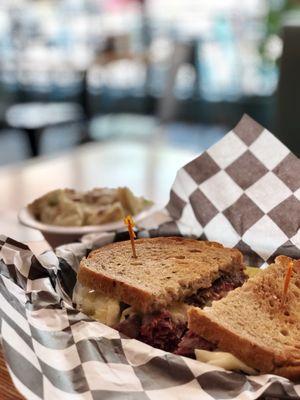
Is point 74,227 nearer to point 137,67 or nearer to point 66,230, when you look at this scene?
point 66,230

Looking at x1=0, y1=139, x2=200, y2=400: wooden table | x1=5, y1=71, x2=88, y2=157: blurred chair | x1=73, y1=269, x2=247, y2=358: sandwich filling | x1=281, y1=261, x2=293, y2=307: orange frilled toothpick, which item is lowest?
x1=5, y1=71, x2=88, y2=157: blurred chair

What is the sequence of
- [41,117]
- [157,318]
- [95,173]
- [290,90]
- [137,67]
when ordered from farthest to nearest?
[137,67] → [41,117] → [290,90] → [95,173] → [157,318]

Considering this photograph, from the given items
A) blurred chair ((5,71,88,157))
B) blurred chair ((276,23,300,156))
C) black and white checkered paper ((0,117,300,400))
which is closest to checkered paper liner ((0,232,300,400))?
black and white checkered paper ((0,117,300,400))

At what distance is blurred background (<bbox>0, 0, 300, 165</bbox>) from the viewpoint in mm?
5301

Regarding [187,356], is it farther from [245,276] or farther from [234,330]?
[245,276]

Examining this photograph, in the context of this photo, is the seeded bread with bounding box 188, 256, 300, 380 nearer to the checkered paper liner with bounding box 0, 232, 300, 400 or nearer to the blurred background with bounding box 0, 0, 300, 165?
the checkered paper liner with bounding box 0, 232, 300, 400

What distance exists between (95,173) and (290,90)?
119 cm

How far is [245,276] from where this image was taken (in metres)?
1.06

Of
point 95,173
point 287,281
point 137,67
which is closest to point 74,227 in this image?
point 287,281

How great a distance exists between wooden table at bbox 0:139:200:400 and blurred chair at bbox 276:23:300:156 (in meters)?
0.69

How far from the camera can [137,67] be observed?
6.91m

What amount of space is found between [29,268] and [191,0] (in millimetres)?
6556

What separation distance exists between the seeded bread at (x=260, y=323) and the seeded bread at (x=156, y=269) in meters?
0.07

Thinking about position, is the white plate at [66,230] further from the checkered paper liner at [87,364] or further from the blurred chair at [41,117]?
the blurred chair at [41,117]
